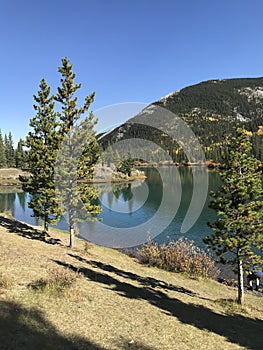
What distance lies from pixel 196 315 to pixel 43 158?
21.5 meters

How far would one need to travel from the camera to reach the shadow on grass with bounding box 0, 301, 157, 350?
842 cm

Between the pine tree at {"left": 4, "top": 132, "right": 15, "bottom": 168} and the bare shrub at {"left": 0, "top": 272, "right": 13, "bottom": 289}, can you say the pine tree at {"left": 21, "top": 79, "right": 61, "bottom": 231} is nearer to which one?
the bare shrub at {"left": 0, "top": 272, "right": 13, "bottom": 289}

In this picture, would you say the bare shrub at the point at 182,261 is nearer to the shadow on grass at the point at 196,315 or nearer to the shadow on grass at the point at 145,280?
the shadow on grass at the point at 145,280

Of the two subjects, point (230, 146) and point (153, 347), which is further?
point (230, 146)

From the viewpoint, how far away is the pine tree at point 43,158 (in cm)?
2947

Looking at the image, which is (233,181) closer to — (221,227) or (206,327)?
(221,227)

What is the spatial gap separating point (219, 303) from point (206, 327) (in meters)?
7.31

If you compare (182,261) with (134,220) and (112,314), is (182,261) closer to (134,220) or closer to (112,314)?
(112,314)

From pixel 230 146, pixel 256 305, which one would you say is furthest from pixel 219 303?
pixel 230 146

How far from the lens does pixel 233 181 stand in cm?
2070

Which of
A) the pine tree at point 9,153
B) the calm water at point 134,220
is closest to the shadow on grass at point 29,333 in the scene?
the calm water at point 134,220

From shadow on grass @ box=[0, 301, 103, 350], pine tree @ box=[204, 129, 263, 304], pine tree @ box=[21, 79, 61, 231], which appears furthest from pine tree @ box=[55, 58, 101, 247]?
shadow on grass @ box=[0, 301, 103, 350]

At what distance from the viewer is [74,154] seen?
1172 inches

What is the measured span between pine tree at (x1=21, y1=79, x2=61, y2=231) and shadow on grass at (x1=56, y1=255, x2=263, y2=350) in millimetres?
10645
